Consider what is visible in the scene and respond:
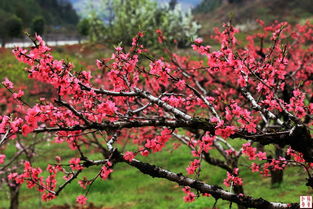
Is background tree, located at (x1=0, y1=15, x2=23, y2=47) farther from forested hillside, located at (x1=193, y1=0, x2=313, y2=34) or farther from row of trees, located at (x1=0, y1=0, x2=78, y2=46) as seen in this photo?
forested hillside, located at (x1=193, y1=0, x2=313, y2=34)

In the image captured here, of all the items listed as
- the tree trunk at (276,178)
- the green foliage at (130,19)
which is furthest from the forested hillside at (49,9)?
the tree trunk at (276,178)

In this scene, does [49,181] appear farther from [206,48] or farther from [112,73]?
[206,48]

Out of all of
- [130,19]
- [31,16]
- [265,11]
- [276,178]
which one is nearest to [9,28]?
[130,19]

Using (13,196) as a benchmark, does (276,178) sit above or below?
above

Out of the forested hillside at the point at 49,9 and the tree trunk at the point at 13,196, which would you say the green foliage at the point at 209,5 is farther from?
the tree trunk at the point at 13,196

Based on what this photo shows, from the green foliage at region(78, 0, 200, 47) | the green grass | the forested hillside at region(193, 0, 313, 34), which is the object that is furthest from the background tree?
the green grass

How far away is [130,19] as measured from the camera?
37.7 metres

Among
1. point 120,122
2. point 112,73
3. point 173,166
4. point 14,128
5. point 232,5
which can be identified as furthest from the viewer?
point 232,5

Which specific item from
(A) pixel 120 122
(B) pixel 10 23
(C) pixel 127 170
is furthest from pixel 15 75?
(B) pixel 10 23

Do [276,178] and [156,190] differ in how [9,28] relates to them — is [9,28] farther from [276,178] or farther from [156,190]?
[276,178]

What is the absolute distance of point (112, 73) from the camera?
18.6ft

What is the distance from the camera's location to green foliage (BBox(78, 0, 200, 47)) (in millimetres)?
37062

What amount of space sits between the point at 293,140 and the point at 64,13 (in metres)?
147

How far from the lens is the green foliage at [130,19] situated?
3706 cm
